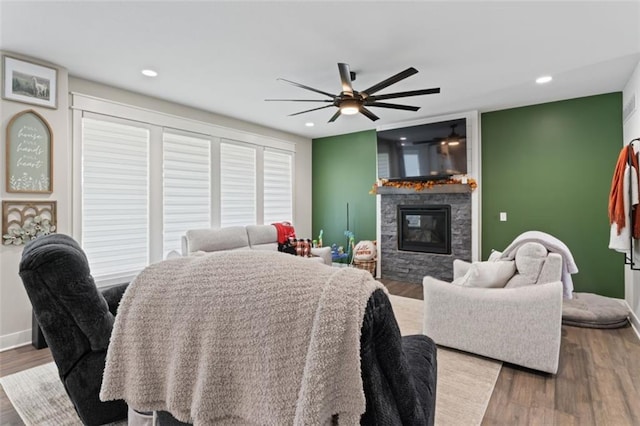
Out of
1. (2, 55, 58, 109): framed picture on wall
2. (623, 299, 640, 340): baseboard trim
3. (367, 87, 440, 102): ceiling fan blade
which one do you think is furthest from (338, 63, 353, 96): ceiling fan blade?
(623, 299, 640, 340): baseboard trim

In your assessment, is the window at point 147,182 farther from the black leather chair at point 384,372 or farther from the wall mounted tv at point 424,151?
the black leather chair at point 384,372

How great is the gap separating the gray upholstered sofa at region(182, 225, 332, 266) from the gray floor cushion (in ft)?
9.05

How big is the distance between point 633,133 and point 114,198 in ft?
18.8

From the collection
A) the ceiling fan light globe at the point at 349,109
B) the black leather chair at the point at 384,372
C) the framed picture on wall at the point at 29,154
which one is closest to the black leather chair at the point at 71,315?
the black leather chair at the point at 384,372

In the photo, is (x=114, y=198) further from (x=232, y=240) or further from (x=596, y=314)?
(x=596, y=314)

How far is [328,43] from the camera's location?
2750 millimetres

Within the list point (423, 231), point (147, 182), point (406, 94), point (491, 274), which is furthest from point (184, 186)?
point (491, 274)

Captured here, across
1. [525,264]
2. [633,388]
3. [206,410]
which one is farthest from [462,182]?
[206,410]

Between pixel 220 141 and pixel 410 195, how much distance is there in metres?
3.19

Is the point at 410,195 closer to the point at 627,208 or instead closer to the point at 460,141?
the point at 460,141

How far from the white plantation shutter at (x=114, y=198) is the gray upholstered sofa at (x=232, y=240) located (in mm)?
563

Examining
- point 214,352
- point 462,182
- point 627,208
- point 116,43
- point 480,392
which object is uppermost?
point 116,43

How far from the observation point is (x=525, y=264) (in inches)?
100

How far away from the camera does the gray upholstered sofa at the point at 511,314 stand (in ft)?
7.63
